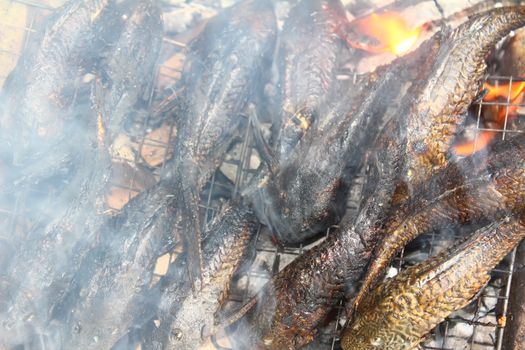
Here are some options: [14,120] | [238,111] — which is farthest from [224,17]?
[14,120]

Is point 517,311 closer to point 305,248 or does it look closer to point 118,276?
point 305,248

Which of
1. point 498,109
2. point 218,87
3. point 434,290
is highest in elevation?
point 218,87

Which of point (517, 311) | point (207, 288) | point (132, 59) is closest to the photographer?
point (517, 311)

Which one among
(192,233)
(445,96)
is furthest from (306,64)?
(192,233)

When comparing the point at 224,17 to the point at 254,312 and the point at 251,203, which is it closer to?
the point at 251,203

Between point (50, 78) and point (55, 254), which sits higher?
point (50, 78)
